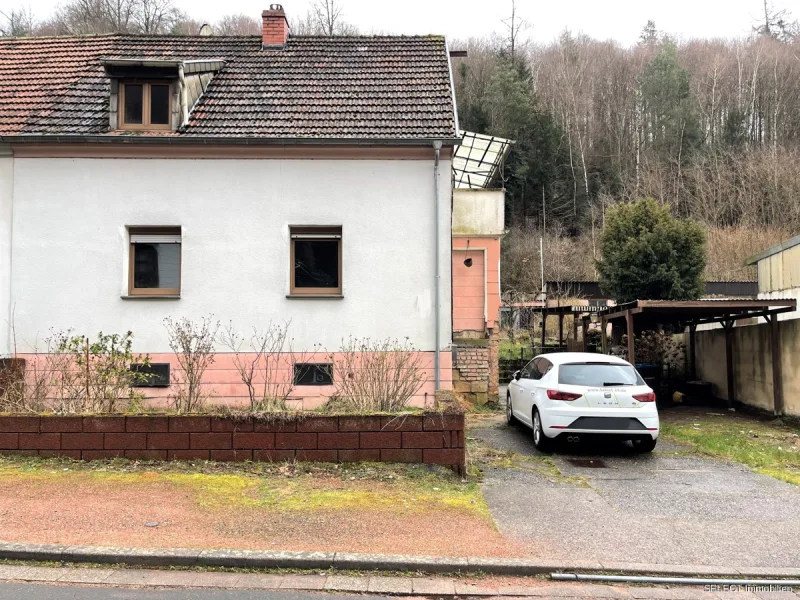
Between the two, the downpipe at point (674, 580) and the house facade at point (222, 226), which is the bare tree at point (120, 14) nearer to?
the house facade at point (222, 226)

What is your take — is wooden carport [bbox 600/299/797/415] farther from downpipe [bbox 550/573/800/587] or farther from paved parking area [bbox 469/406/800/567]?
downpipe [bbox 550/573/800/587]

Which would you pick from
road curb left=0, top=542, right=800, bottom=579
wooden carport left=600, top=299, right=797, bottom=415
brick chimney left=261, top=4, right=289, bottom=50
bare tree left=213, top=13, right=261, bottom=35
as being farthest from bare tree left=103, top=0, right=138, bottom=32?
road curb left=0, top=542, right=800, bottom=579

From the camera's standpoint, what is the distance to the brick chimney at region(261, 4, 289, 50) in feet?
48.5

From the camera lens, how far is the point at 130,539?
5.49 meters

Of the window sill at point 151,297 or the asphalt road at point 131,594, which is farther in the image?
the window sill at point 151,297

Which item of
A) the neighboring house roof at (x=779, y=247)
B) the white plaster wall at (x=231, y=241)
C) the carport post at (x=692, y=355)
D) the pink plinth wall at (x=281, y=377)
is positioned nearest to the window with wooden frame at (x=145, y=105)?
the white plaster wall at (x=231, y=241)

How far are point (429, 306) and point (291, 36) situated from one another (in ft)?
25.9

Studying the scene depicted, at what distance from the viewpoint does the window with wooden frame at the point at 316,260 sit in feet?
38.8

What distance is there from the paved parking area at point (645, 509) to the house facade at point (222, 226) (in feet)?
11.7

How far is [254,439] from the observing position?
25.4 ft

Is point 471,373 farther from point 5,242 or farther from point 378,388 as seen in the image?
point 5,242

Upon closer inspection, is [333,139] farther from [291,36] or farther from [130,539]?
[130,539]

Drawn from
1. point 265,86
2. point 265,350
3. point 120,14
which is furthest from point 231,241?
point 120,14

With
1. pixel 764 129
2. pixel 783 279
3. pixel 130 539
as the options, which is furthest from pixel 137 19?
pixel 764 129
